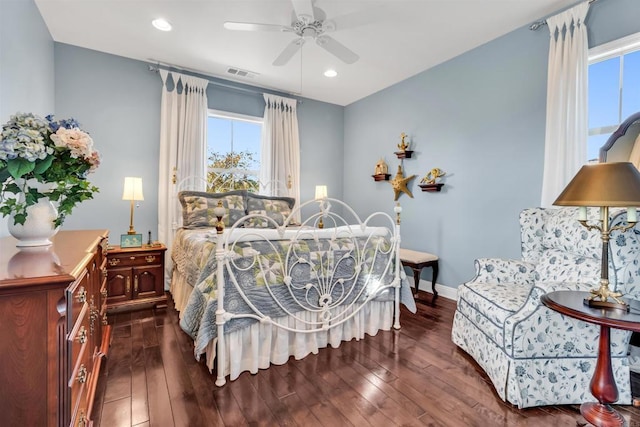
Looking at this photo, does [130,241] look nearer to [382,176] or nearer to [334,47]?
[334,47]

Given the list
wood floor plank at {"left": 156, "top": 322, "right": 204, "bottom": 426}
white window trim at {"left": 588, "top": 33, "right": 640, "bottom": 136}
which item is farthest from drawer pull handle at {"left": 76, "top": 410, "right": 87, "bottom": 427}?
white window trim at {"left": 588, "top": 33, "right": 640, "bottom": 136}

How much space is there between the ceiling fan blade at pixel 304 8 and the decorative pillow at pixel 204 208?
2.26 meters

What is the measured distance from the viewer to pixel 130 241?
3.29m

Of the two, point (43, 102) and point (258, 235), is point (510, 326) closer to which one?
point (258, 235)

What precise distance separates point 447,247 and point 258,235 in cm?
258

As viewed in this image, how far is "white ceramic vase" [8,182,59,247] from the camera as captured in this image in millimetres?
1340

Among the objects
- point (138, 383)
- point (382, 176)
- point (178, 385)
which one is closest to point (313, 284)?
point (178, 385)

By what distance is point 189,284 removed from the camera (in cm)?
280

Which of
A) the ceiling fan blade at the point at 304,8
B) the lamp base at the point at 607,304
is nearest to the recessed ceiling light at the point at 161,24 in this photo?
the ceiling fan blade at the point at 304,8

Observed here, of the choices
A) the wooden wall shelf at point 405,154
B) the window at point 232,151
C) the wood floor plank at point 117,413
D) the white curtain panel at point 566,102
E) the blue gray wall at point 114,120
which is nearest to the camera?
the wood floor plank at point 117,413

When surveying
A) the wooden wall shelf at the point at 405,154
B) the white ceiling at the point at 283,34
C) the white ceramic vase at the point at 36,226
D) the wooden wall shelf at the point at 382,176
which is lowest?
the white ceramic vase at the point at 36,226

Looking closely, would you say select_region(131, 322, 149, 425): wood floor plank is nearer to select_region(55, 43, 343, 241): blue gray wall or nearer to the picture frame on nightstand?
the picture frame on nightstand

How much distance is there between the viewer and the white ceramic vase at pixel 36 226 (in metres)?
1.34

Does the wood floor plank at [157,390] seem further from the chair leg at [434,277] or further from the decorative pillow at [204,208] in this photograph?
the chair leg at [434,277]
